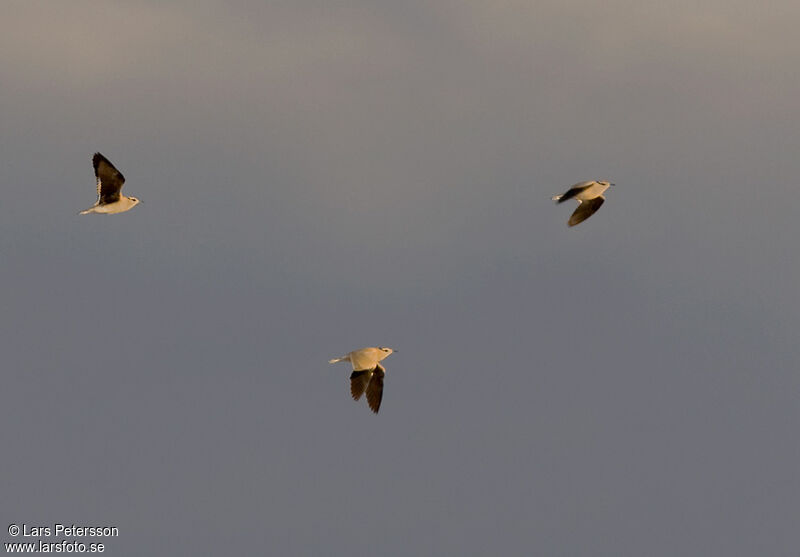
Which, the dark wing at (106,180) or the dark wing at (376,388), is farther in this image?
the dark wing at (106,180)

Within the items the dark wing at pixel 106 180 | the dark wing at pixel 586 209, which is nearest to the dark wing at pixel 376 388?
the dark wing at pixel 586 209

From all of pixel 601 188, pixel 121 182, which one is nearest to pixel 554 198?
pixel 601 188

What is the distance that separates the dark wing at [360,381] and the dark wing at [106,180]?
1064cm

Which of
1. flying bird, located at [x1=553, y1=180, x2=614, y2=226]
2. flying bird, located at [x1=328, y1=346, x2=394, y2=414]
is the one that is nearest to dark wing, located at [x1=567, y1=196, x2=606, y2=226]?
flying bird, located at [x1=553, y1=180, x2=614, y2=226]

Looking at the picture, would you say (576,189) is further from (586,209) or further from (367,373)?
(367,373)

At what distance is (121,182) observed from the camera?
103188 millimetres

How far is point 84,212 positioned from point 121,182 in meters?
2.59

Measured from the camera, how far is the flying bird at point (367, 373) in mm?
102188

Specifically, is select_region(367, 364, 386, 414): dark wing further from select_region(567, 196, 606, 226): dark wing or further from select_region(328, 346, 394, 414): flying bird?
select_region(567, 196, 606, 226): dark wing

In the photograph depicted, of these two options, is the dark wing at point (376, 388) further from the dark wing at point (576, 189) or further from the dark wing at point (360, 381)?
the dark wing at point (576, 189)

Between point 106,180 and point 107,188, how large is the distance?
11.4 inches

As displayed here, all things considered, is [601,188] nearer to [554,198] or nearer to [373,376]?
[554,198]

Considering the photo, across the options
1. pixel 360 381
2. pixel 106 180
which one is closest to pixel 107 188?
pixel 106 180

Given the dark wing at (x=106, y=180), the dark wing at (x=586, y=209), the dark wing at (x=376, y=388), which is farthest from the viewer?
the dark wing at (x=586, y=209)
